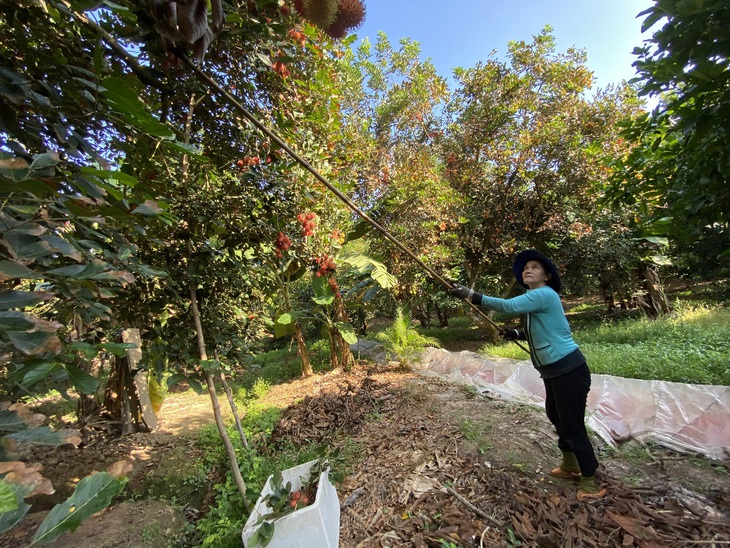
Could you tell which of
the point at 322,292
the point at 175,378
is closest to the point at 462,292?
the point at 175,378

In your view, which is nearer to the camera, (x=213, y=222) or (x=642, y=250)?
(x=213, y=222)

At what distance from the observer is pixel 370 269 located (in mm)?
6113

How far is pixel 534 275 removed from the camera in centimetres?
242

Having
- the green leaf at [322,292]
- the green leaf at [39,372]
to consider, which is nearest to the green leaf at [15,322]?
the green leaf at [39,372]

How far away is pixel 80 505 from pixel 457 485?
2.49m

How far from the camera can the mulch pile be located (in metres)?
1.85

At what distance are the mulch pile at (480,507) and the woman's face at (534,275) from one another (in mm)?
1450

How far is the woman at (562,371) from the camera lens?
7.04 feet

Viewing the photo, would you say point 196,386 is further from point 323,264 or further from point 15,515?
point 323,264

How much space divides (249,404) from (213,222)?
160 inches

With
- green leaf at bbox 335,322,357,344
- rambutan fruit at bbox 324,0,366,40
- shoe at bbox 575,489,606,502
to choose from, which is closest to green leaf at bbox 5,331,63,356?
rambutan fruit at bbox 324,0,366,40

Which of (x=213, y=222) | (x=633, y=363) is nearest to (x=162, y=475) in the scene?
(x=213, y=222)

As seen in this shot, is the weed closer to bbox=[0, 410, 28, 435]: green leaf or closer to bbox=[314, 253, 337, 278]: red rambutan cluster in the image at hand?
bbox=[314, 253, 337, 278]: red rambutan cluster

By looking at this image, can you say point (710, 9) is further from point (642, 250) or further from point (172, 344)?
point (642, 250)
